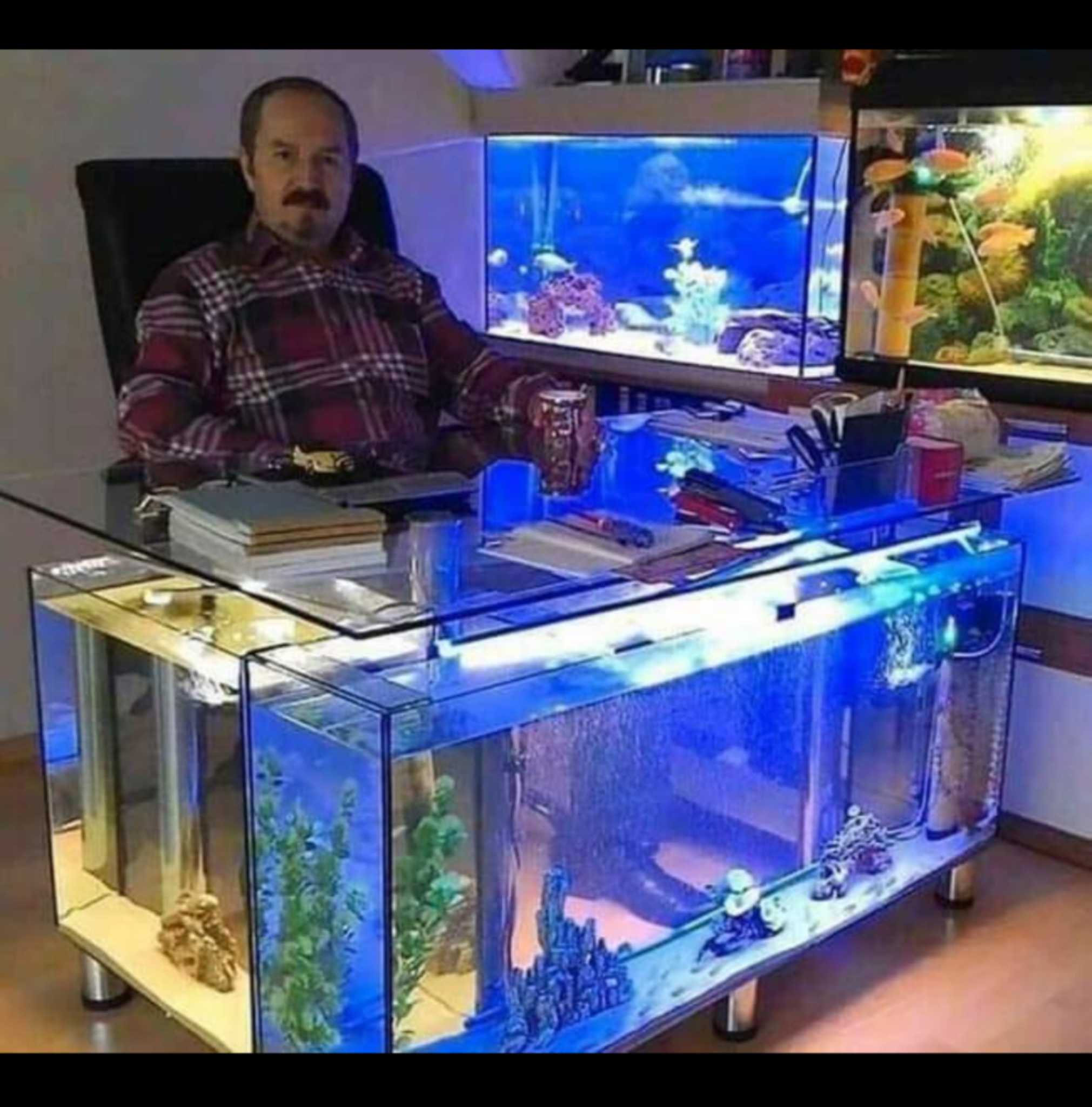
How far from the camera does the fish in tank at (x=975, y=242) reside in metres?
2.44

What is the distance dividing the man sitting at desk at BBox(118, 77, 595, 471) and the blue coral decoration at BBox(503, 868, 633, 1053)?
825 millimetres

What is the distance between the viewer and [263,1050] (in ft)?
5.44

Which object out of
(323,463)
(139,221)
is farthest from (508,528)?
(139,221)

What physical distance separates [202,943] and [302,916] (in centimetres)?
29

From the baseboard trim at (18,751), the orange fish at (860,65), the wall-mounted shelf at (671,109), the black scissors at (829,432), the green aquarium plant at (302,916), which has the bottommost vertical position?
the baseboard trim at (18,751)

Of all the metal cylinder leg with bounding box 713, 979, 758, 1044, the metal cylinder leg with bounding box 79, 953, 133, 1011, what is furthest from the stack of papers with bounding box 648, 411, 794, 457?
the metal cylinder leg with bounding box 79, 953, 133, 1011

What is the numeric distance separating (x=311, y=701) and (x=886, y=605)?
84 cm

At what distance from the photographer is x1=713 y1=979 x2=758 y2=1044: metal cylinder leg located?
1909 millimetres

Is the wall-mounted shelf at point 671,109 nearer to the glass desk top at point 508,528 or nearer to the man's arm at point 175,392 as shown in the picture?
the glass desk top at point 508,528

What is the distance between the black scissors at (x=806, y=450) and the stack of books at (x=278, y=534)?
25.6 inches

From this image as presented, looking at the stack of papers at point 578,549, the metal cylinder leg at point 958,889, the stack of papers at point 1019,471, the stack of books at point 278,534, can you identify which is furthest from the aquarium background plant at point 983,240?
the stack of books at point 278,534

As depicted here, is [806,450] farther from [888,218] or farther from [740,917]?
[888,218]

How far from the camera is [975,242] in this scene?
2555mm

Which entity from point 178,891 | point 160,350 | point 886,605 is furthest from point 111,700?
point 886,605
